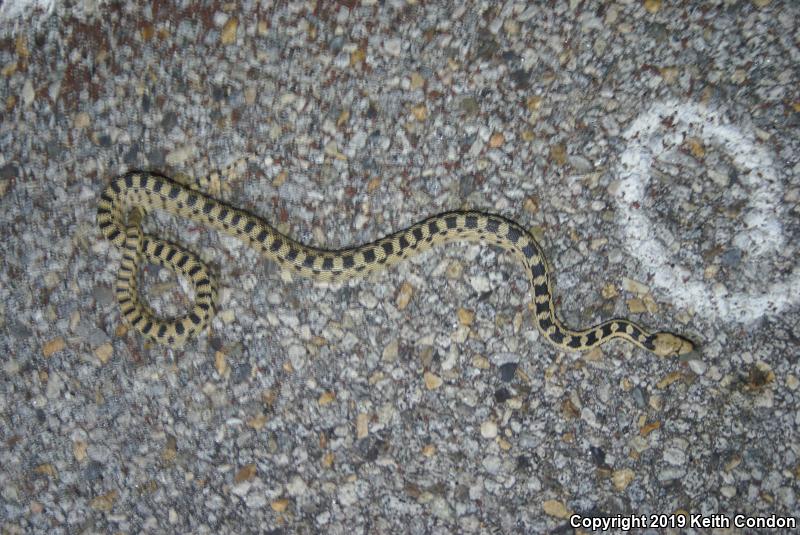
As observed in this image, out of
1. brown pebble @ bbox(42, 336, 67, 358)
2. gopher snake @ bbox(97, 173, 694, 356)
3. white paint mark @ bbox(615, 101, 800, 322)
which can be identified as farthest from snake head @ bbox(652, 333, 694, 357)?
brown pebble @ bbox(42, 336, 67, 358)

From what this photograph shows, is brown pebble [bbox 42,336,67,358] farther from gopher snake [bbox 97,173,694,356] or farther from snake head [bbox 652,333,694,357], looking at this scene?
snake head [bbox 652,333,694,357]

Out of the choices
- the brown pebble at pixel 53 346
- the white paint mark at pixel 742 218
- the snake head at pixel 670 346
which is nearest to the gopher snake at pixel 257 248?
the snake head at pixel 670 346

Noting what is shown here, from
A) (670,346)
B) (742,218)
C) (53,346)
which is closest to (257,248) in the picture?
(53,346)

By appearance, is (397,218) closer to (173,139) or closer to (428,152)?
(428,152)

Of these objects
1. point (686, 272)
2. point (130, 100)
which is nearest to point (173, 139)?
point (130, 100)

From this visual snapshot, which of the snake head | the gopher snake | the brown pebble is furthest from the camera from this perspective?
the brown pebble

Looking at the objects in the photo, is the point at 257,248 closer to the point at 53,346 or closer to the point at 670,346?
the point at 53,346
